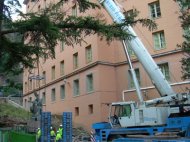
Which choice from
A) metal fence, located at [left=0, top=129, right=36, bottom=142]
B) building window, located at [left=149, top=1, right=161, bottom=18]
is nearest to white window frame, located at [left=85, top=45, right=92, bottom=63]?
building window, located at [left=149, top=1, right=161, bottom=18]

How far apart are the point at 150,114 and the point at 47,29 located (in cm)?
1092

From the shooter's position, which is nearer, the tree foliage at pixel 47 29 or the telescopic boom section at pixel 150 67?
the tree foliage at pixel 47 29

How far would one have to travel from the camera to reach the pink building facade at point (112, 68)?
30.2 metres

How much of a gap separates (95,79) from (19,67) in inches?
820

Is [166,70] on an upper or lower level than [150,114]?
upper

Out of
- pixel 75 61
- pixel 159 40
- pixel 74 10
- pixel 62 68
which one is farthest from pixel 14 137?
pixel 62 68

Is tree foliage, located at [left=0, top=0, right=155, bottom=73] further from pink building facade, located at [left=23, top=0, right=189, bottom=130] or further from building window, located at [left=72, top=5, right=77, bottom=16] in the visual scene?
pink building facade, located at [left=23, top=0, right=189, bottom=130]

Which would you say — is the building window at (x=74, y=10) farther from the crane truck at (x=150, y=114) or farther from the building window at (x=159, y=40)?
the building window at (x=159, y=40)

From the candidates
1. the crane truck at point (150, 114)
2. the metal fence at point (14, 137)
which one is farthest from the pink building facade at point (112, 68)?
the metal fence at point (14, 137)

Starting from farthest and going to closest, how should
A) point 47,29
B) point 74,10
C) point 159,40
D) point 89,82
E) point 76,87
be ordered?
point 76,87 < point 89,82 < point 159,40 < point 74,10 < point 47,29

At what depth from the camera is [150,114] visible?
1939cm

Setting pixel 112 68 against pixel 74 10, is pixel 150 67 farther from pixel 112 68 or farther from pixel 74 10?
pixel 112 68

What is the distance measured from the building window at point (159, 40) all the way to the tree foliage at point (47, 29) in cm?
2022

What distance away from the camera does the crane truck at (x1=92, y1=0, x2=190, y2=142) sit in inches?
706
